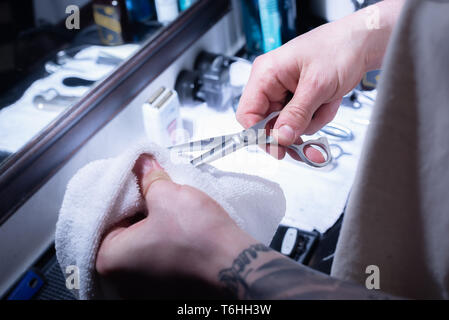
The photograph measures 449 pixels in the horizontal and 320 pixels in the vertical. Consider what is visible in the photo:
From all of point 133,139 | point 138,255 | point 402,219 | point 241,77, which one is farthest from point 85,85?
point 402,219

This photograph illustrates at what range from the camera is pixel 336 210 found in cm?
64

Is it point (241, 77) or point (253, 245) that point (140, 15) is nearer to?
point (241, 77)

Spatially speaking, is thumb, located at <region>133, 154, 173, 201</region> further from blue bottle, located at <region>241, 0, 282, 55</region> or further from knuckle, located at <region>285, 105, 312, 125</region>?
blue bottle, located at <region>241, 0, 282, 55</region>

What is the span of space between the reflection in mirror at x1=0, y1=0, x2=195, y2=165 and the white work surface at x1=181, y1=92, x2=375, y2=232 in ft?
0.83

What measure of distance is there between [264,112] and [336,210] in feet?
0.71

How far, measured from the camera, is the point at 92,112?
25.6 inches

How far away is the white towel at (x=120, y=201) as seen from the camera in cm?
39

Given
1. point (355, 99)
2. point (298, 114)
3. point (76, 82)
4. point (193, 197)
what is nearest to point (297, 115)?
point (298, 114)

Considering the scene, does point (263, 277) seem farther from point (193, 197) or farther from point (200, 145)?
point (200, 145)

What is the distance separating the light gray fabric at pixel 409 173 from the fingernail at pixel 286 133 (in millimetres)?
170

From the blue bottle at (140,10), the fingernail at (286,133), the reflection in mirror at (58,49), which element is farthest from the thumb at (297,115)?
the blue bottle at (140,10)

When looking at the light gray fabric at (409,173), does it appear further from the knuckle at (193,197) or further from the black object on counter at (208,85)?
the black object on counter at (208,85)

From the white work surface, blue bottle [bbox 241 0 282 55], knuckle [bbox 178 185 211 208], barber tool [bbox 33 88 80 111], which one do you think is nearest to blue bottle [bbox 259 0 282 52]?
blue bottle [bbox 241 0 282 55]

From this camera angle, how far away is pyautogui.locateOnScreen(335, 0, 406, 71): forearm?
50cm
